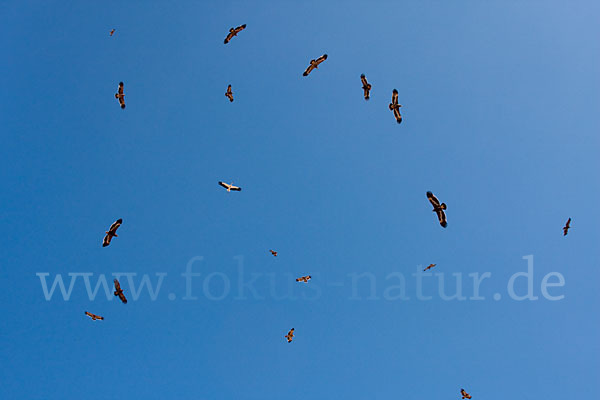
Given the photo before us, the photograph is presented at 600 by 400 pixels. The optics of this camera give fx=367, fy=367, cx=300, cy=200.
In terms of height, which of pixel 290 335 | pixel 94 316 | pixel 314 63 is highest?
pixel 314 63

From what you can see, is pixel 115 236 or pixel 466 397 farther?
pixel 466 397

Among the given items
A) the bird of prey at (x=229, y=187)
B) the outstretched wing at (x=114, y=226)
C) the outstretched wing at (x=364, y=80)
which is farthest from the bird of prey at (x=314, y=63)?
the outstretched wing at (x=114, y=226)

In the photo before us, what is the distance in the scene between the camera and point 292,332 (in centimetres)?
3244

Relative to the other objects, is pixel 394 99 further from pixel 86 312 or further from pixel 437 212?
pixel 86 312

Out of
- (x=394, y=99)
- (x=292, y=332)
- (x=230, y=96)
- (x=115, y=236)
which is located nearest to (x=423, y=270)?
(x=292, y=332)

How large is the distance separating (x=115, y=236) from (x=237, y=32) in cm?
1965

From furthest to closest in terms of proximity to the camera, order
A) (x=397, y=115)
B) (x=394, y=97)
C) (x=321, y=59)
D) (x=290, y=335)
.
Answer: (x=290, y=335), (x=321, y=59), (x=397, y=115), (x=394, y=97)

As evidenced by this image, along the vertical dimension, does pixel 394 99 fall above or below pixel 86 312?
above

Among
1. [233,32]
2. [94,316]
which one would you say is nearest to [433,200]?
[233,32]

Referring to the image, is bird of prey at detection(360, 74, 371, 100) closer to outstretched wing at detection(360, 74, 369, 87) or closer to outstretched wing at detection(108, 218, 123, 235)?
outstretched wing at detection(360, 74, 369, 87)

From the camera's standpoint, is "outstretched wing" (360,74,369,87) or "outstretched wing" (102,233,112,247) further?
"outstretched wing" (360,74,369,87)

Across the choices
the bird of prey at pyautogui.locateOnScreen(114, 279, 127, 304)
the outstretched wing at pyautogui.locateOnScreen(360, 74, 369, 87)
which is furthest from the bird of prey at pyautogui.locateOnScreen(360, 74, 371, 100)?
the bird of prey at pyautogui.locateOnScreen(114, 279, 127, 304)

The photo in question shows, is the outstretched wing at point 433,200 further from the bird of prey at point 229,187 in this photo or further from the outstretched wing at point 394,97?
the bird of prey at point 229,187

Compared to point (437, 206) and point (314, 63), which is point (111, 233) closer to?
point (314, 63)
